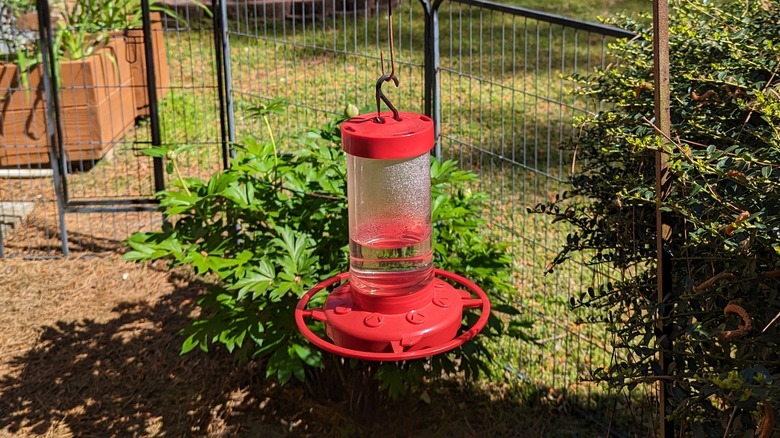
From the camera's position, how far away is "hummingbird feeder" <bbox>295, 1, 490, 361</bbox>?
6.18 ft

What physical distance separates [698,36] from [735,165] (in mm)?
599

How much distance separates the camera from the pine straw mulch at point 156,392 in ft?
12.6

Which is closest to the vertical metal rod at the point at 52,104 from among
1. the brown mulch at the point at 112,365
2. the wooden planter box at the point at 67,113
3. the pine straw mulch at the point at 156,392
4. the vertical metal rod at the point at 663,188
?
the brown mulch at the point at 112,365

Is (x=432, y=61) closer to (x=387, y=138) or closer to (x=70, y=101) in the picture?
(x=387, y=138)

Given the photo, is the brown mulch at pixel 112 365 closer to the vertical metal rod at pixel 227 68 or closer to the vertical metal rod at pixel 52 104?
the vertical metal rod at pixel 52 104

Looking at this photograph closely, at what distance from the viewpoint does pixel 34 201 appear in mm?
5996

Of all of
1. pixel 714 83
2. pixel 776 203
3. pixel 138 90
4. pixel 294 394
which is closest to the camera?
pixel 776 203

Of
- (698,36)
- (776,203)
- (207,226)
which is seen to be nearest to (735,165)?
(776,203)

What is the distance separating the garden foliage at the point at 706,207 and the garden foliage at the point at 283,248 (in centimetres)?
96

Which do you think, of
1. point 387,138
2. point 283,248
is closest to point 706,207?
point 387,138

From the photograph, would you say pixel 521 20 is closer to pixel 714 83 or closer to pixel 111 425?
pixel 111 425

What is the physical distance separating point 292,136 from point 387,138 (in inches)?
103

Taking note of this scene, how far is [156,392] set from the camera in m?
4.16

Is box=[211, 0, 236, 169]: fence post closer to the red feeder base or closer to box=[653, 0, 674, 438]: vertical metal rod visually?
the red feeder base
